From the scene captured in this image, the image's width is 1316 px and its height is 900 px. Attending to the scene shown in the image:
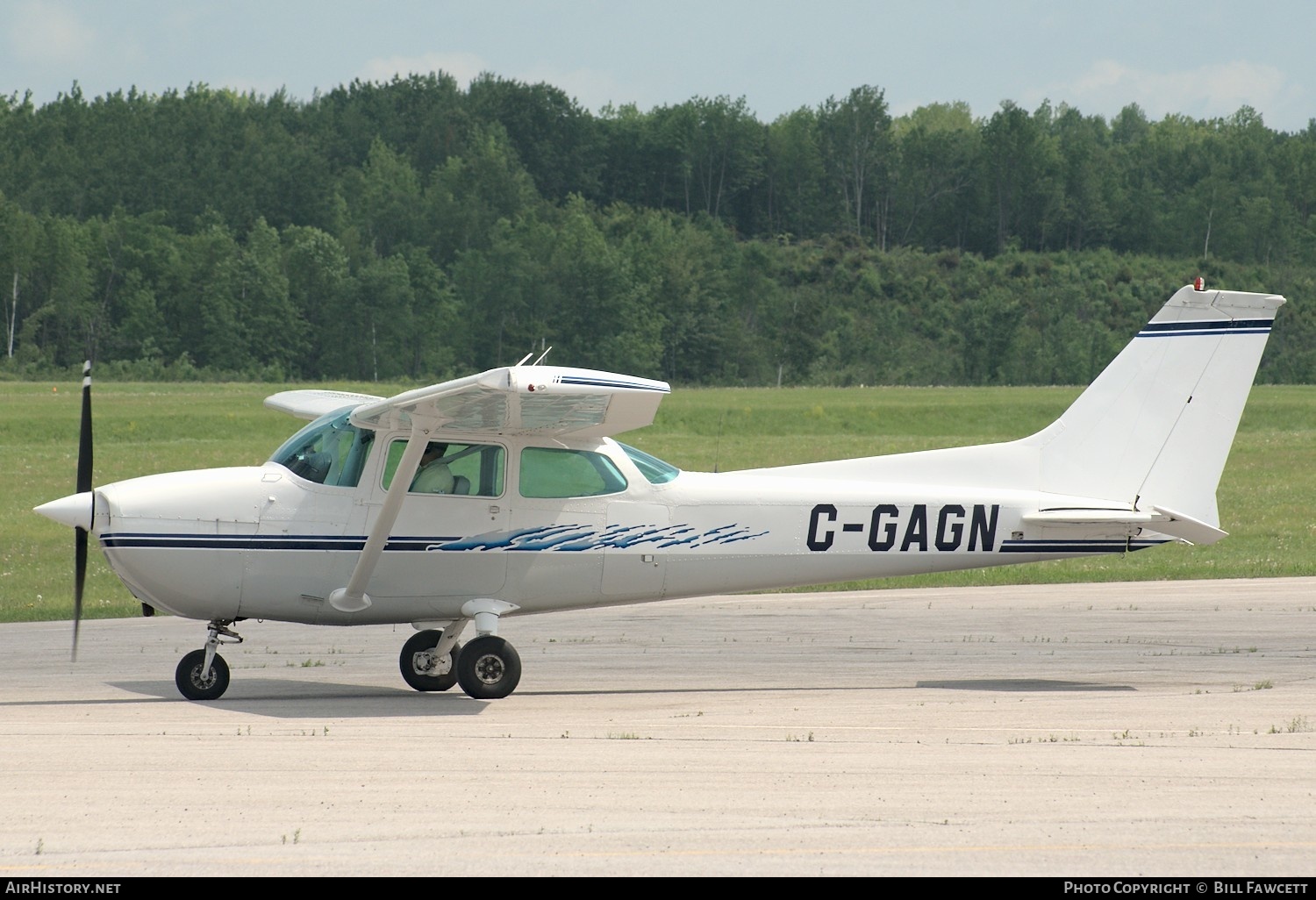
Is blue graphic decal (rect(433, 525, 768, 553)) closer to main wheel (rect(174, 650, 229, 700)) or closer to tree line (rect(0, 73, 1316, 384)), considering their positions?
main wheel (rect(174, 650, 229, 700))

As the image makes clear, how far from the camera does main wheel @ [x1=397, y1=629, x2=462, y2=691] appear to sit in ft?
37.4

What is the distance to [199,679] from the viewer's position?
35.2ft

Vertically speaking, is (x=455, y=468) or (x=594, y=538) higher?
(x=455, y=468)

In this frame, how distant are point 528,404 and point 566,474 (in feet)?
3.96

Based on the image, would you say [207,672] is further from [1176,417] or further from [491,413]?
[1176,417]

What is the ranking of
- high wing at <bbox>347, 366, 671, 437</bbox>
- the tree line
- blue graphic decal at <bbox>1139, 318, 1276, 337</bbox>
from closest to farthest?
high wing at <bbox>347, 366, 671, 437</bbox> < blue graphic decal at <bbox>1139, 318, 1276, 337</bbox> < the tree line

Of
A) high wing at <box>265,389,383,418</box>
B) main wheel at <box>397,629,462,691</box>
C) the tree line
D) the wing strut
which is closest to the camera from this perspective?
the wing strut

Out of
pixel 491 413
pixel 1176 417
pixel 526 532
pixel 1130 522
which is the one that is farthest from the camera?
pixel 1176 417

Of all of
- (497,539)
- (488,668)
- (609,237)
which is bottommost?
(488,668)

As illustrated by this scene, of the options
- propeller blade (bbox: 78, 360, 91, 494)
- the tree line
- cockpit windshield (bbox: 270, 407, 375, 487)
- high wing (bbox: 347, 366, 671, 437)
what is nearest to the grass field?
propeller blade (bbox: 78, 360, 91, 494)

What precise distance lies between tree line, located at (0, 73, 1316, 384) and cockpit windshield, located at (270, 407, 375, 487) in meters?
55.2

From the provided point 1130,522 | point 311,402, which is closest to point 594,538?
point 311,402

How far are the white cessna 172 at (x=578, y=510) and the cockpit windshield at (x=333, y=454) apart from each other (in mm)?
15
